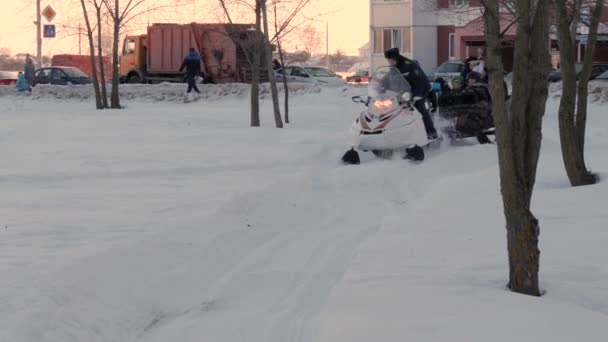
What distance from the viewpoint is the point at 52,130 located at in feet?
68.6

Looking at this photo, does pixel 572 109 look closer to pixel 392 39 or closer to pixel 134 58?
pixel 134 58

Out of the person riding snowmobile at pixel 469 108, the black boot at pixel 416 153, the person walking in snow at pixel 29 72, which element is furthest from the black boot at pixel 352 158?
the person walking in snow at pixel 29 72

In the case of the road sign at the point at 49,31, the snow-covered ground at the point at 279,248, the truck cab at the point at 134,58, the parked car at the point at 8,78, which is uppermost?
the road sign at the point at 49,31

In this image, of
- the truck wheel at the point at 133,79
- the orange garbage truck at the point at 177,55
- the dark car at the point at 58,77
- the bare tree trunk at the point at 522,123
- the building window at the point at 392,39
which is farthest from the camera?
the building window at the point at 392,39

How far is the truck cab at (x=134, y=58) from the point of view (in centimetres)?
4359

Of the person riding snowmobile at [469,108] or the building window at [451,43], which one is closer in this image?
the person riding snowmobile at [469,108]

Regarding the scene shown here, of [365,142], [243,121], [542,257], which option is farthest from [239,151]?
[542,257]

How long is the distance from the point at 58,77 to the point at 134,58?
3.30 m

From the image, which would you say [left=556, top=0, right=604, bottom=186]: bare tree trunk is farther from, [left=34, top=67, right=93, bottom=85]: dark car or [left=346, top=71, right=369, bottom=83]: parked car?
[left=346, top=71, right=369, bottom=83]: parked car

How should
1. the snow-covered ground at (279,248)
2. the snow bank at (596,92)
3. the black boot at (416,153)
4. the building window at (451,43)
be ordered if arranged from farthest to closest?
the building window at (451,43)
the snow bank at (596,92)
the black boot at (416,153)
the snow-covered ground at (279,248)

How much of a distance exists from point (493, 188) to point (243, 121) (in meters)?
12.5

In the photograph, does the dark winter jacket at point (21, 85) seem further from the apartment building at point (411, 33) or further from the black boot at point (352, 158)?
the apartment building at point (411, 33)

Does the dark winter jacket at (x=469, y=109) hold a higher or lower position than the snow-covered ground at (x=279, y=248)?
higher

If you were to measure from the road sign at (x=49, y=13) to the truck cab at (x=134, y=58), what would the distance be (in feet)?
11.4
